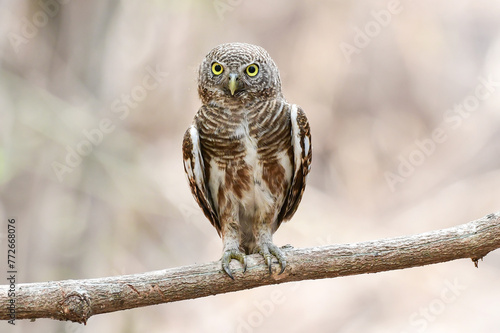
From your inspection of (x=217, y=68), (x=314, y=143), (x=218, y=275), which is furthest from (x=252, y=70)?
(x=314, y=143)

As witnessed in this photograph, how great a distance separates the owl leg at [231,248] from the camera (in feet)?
11.6

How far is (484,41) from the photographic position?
281 inches

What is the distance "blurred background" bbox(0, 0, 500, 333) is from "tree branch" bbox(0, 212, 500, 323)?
2.09 m

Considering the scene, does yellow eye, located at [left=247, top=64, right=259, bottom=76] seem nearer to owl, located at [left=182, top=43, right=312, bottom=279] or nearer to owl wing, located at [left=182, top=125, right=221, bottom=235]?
owl, located at [left=182, top=43, right=312, bottom=279]

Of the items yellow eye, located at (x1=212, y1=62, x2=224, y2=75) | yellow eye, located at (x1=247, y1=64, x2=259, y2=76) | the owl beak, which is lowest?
the owl beak

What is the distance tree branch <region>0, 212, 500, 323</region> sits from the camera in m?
3.09

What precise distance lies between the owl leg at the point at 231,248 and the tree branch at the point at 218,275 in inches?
2.0

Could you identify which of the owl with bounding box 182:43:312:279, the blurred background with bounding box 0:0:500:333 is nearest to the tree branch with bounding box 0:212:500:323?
the owl with bounding box 182:43:312:279

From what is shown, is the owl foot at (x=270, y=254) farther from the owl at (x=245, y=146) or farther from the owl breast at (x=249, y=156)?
the owl breast at (x=249, y=156)

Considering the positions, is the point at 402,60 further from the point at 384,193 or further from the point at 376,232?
the point at 376,232

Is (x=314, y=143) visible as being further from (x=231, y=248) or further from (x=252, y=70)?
(x=231, y=248)

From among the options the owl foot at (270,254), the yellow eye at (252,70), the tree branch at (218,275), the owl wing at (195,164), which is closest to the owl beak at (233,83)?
the yellow eye at (252,70)

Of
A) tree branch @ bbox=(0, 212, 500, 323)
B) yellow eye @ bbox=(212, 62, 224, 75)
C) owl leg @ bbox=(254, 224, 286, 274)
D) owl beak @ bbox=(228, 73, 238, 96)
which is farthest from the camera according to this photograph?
yellow eye @ bbox=(212, 62, 224, 75)

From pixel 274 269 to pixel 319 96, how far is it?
4018 mm
